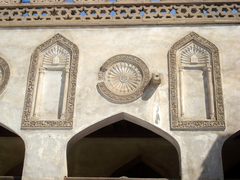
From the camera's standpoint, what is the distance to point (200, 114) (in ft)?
21.0

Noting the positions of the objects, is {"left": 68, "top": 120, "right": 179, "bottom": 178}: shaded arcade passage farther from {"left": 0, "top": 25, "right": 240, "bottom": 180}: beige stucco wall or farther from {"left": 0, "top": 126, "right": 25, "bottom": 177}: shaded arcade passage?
{"left": 0, "top": 25, "right": 240, "bottom": 180}: beige stucco wall

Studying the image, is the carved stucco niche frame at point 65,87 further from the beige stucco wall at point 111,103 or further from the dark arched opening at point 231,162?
the dark arched opening at point 231,162

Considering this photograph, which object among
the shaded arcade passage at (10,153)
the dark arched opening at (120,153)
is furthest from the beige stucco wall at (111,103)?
the shaded arcade passage at (10,153)

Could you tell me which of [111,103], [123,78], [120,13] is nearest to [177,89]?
[123,78]

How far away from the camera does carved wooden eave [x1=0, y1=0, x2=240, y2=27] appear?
7.22 metres

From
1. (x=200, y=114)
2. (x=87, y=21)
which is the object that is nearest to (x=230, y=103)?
(x=200, y=114)

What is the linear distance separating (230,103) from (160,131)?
134 cm

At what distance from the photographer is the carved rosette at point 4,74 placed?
6.83 m

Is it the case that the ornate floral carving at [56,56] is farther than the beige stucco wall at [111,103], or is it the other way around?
the ornate floral carving at [56,56]

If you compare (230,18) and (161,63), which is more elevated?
(230,18)

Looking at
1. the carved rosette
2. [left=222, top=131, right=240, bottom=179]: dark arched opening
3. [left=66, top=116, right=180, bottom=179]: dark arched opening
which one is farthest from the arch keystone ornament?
[left=222, top=131, right=240, bottom=179]: dark arched opening

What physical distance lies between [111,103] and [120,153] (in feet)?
7.19

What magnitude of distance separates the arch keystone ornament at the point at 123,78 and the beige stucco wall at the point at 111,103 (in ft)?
0.37

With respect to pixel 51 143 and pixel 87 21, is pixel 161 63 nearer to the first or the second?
pixel 87 21
